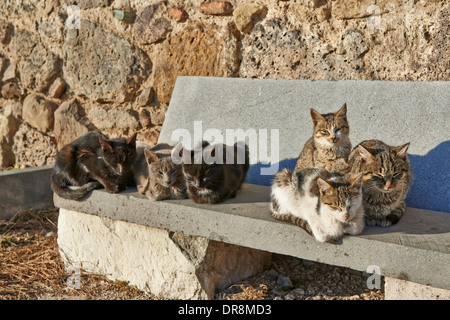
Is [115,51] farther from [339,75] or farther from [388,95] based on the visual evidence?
[388,95]

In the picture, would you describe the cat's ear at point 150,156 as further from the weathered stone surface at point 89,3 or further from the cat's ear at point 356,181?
the weathered stone surface at point 89,3

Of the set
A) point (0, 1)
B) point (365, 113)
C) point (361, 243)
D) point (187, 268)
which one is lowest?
point (187, 268)

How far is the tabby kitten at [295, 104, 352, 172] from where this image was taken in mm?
2348

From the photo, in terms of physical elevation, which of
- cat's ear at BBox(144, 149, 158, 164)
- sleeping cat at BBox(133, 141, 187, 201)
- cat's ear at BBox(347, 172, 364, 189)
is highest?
cat's ear at BBox(347, 172, 364, 189)

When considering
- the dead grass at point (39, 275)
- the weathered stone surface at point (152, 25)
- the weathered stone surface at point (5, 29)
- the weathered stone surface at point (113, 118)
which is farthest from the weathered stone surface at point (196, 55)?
the weathered stone surface at point (5, 29)

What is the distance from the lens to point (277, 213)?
2.19 meters

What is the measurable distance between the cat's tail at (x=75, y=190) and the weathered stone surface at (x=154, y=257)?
21 centimetres

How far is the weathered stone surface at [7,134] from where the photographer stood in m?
4.89

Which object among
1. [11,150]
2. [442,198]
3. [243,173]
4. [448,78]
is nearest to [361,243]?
[442,198]

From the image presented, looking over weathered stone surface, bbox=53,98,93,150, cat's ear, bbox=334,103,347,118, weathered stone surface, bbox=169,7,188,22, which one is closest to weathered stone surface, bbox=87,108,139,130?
weathered stone surface, bbox=53,98,93,150

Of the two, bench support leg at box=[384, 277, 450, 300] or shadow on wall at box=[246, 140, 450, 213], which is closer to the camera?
bench support leg at box=[384, 277, 450, 300]

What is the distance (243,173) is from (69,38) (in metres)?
2.78

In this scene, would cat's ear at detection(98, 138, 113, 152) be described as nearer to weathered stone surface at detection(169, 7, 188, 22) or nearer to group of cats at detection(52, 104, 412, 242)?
group of cats at detection(52, 104, 412, 242)

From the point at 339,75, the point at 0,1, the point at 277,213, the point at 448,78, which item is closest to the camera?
the point at 277,213
